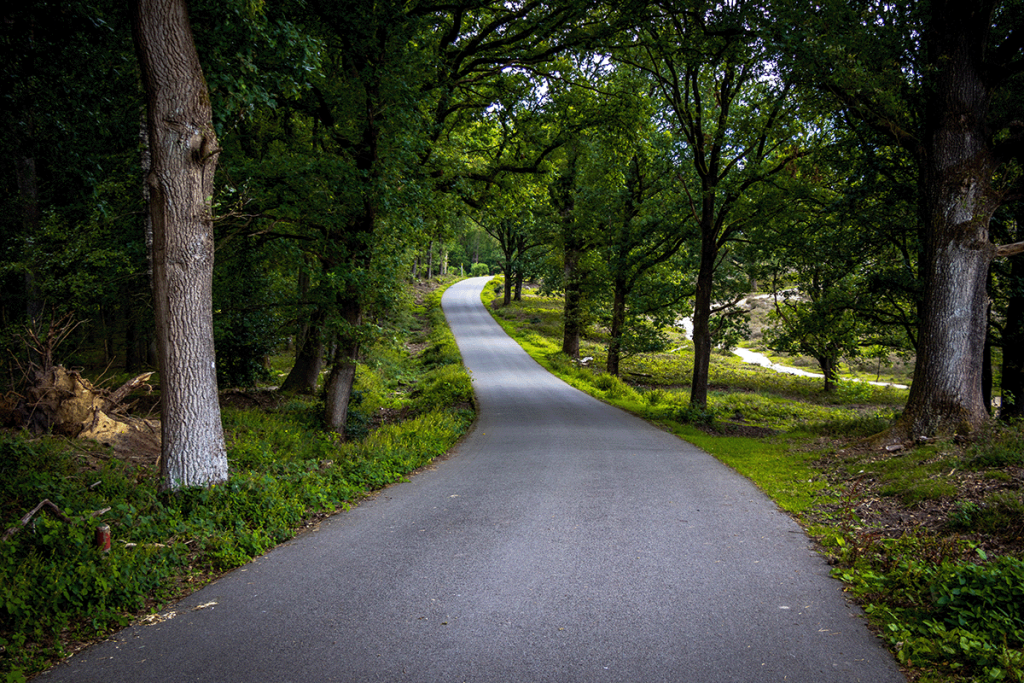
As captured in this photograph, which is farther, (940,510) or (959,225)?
(959,225)

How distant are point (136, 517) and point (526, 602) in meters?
3.89

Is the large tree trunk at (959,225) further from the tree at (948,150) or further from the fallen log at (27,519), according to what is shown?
the fallen log at (27,519)

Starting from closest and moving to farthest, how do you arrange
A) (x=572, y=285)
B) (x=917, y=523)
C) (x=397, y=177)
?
(x=917, y=523)
(x=397, y=177)
(x=572, y=285)

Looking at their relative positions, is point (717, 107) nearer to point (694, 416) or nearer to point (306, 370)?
point (694, 416)

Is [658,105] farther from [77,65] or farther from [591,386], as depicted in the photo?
[77,65]

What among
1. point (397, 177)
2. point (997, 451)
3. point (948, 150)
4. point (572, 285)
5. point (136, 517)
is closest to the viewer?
point (136, 517)

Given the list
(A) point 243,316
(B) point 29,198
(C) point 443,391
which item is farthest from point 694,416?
(B) point 29,198

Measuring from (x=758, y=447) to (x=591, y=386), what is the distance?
33.9 ft

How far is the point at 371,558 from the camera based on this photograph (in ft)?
17.0

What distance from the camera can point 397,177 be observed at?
9.31 meters

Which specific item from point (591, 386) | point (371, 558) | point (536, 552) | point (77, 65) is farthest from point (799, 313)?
point (77, 65)

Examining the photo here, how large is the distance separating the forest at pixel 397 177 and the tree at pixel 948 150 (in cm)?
4

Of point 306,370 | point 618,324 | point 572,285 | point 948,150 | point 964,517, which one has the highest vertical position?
point 948,150

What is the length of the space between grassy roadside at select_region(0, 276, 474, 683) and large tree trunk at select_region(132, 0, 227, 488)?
0.54 metres
